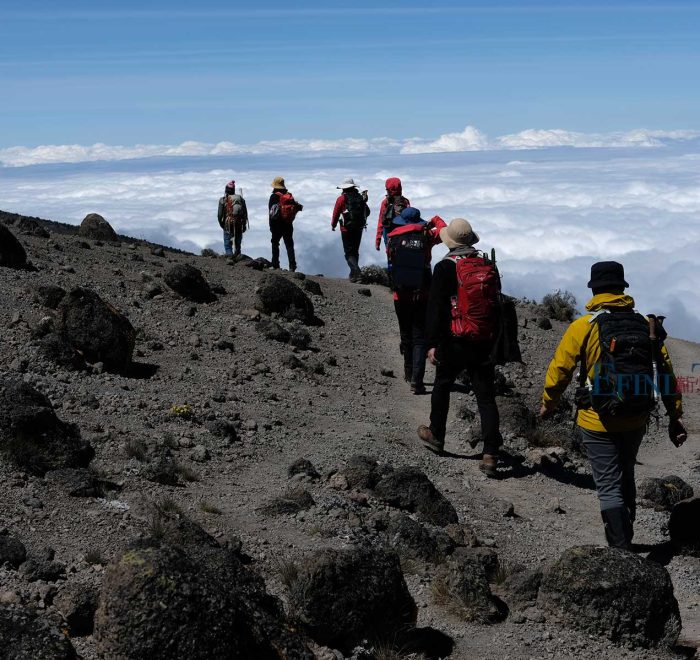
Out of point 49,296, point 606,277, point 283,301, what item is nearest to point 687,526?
point 606,277

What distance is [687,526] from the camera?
7.11 meters

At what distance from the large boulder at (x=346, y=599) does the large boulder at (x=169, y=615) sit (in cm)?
70

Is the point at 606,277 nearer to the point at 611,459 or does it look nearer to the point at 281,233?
the point at 611,459

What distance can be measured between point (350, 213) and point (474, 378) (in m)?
8.23

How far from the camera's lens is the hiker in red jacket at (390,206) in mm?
13328

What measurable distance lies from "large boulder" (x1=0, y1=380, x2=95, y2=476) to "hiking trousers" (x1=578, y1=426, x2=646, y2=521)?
385 centimetres

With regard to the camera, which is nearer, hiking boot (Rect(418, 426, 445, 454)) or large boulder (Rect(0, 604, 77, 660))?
large boulder (Rect(0, 604, 77, 660))

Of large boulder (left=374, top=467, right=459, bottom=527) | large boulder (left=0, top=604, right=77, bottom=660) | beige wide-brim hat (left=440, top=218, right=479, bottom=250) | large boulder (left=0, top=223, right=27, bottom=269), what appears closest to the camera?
large boulder (left=0, top=604, right=77, bottom=660)

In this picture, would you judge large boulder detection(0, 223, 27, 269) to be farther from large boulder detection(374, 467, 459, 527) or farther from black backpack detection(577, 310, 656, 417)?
black backpack detection(577, 310, 656, 417)

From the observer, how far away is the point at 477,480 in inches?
342

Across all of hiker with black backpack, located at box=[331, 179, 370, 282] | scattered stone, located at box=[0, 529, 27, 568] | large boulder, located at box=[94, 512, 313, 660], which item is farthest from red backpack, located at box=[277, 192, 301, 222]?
large boulder, located at box=[94, 512, 313, 660]

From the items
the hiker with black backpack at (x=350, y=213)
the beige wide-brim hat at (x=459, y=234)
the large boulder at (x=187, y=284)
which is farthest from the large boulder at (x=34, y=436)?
the hiker with black backpack at (x=350, y=213)

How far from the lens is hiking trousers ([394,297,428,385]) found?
1100cm

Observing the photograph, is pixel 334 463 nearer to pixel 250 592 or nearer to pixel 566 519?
pixel 566 519
